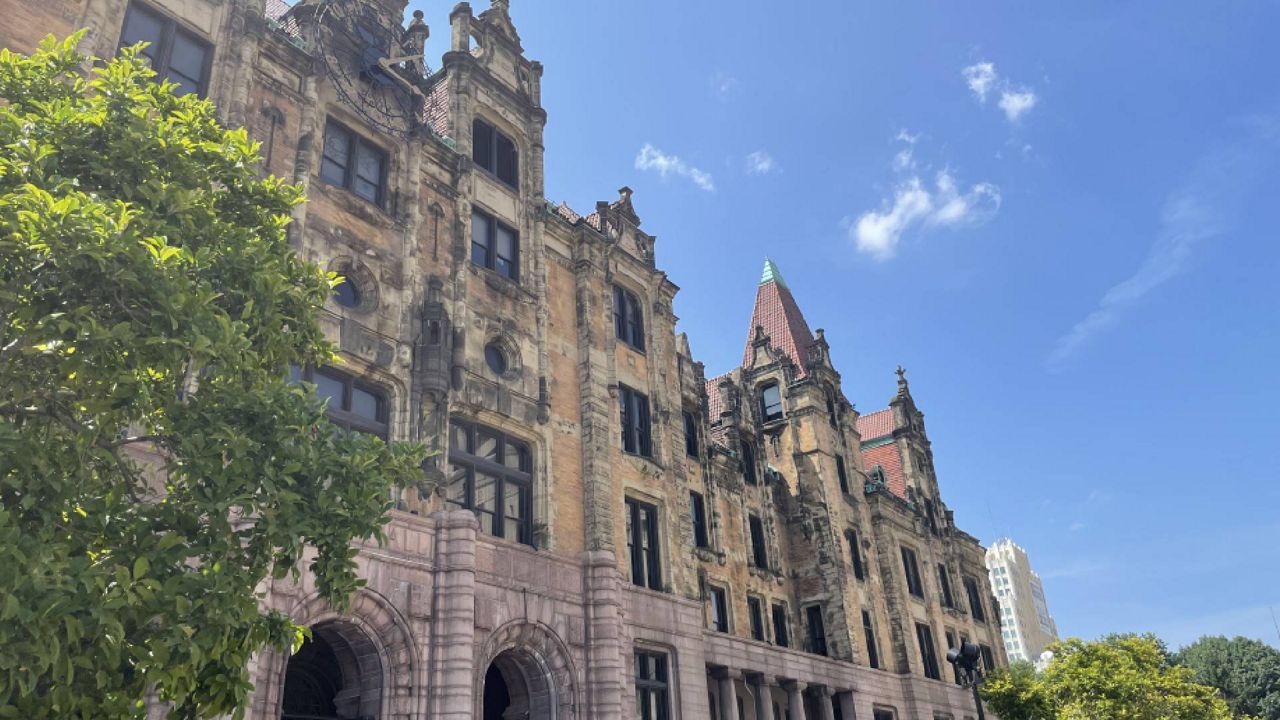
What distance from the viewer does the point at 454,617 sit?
1950 cm

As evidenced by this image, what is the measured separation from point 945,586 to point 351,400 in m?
37.4

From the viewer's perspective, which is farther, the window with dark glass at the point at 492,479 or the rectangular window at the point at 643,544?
the rectangular window at the point at 643,544

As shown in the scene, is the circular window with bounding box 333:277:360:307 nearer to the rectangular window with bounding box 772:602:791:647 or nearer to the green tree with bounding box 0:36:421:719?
the green tree with bounding box 0:36:421:719

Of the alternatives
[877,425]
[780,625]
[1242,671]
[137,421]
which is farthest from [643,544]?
[1242,671]

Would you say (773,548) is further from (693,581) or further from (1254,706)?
(1254,706)

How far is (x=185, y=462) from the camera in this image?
9688 millimetres

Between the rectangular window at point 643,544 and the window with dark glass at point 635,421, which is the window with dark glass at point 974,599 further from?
the rectangular window at point 643,544

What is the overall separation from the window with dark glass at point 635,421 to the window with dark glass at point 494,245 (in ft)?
16.4

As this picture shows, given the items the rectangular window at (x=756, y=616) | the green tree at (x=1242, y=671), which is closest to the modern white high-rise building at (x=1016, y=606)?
the green tree at (x=1242, y=671)

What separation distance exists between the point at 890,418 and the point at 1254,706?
3966 centimetres

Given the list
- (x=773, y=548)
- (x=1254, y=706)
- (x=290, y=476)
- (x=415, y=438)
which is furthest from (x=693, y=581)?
(x=1254, y=706)

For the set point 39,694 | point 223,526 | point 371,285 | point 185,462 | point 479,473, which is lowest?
point 39,694

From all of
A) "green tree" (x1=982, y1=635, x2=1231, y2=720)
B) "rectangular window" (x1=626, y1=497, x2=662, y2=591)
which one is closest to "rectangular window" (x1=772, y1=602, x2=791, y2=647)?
"green tree" (x1=982, y1=635, x2=1231, y2=720)

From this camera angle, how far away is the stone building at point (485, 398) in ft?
63.9
